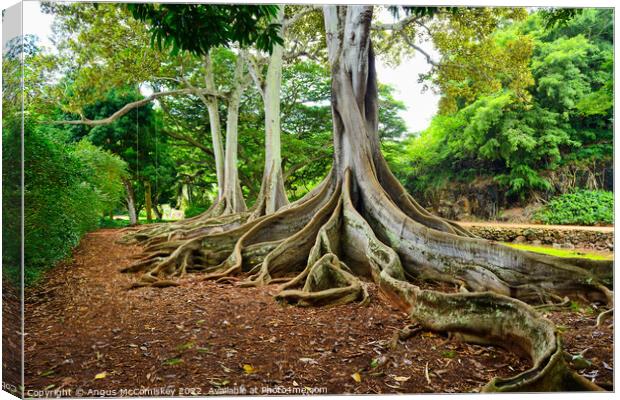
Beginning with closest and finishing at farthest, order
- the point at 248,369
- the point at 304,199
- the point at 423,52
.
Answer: the point at 248,369, the point at 423,52, the point at 304,199

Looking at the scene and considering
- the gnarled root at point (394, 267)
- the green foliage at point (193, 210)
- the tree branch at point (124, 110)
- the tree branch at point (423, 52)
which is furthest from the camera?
the green foliage at point (193, 210)

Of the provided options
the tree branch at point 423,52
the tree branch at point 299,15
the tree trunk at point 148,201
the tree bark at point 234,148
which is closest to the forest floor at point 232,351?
the tree trunk at point 148,201

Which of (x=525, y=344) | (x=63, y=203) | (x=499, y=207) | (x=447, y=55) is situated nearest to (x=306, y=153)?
(x=447, y=55)

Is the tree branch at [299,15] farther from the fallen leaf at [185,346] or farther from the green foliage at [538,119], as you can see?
the fallen leaf at [185,346]

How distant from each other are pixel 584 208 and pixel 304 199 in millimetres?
2588

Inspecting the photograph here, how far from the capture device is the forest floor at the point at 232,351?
322 cm

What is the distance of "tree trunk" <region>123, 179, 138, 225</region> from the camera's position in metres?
3.76

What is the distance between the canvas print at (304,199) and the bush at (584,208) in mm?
19

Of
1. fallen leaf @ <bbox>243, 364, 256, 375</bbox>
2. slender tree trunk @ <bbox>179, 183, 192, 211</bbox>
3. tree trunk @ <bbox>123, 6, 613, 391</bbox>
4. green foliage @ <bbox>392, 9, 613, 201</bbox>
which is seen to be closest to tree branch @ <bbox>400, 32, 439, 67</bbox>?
green foliage @ <bbox>392, 9, 613, 201</bbox>

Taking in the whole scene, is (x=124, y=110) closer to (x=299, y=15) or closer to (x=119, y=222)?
(x=119, y=222)


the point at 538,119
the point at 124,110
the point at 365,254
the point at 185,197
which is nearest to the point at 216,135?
the point at 185,197

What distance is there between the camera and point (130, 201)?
3789mm

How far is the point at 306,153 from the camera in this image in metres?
4.43

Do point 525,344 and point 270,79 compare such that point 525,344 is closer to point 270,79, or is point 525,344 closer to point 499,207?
point 499,207
